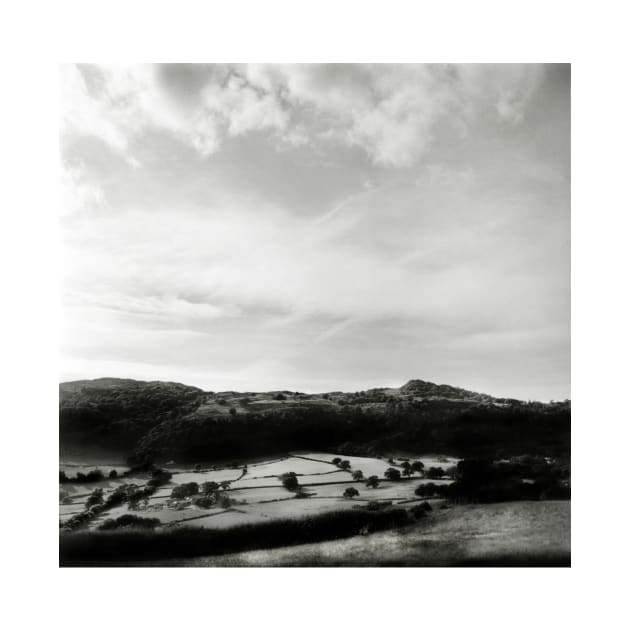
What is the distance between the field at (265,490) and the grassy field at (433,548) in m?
0.31

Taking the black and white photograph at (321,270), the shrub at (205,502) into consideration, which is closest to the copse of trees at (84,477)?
the black and white photograph at (321,270)

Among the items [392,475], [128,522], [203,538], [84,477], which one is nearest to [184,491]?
[203,538]

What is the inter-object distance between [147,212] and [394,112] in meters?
2.73

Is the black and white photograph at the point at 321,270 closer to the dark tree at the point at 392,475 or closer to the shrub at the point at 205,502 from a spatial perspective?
the dark tree at the point at 392,475

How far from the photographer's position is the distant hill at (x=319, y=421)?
5164 millimetres

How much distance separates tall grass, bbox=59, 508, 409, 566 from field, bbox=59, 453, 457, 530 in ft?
0.24

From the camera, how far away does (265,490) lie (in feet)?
16.5

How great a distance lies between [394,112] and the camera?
17.4 feet

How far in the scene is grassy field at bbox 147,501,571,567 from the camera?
492cm

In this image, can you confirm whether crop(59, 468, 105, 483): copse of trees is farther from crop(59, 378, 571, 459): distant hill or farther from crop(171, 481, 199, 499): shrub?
crop(171, 481, 199, 499): shrub

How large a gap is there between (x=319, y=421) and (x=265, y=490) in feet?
2.77

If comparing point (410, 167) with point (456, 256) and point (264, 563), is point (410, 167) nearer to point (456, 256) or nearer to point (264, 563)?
point (456, 256)

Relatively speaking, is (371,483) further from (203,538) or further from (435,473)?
(203,538)

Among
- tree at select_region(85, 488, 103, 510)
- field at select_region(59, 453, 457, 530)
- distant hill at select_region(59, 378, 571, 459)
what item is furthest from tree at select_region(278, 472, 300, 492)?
tree at select_region(85, 488, 103, 510)
